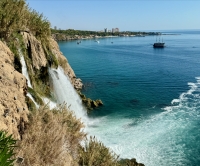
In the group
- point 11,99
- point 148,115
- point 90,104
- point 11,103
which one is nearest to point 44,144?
point 11,103

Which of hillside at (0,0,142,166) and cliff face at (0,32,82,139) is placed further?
cliff face at (0,32,82,139)

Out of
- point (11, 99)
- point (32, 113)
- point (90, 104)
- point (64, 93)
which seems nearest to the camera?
point (11, 99)

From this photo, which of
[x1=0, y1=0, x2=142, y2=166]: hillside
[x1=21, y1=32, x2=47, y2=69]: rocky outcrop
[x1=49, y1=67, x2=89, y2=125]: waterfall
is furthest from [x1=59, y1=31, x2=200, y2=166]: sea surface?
[x1=21, y1=32, x2=47, y2=69]: rocky outcrop

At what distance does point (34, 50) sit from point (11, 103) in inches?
364

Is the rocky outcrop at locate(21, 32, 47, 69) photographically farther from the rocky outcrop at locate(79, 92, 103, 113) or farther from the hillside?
the rocky outcrop at locate(79, 92, 103, 113)

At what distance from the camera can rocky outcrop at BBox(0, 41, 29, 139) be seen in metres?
7.93

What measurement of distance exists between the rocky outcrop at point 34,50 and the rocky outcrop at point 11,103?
18.5 ft

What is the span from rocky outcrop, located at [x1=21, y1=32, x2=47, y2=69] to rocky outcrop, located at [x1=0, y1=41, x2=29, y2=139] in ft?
18.5

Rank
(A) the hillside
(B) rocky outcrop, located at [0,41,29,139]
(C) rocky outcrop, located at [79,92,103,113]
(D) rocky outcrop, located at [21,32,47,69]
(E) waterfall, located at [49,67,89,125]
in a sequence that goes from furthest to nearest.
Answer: (C) rocky outcrop, located at [79,92,103,113], (E) waterfall, located at [49,67,89,125], (D) rocky outcrop, located at [21,32,47,69], (B) rocky outcrop, located at [0,41,29,139], (A) the hillside

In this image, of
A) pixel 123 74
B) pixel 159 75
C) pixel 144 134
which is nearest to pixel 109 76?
Answer: pixel 123 74

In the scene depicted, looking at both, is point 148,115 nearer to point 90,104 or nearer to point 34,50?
point 90,104

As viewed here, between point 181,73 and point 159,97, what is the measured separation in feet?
57.7

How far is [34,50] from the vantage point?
17.2 metres

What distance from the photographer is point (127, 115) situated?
25.5 meters
